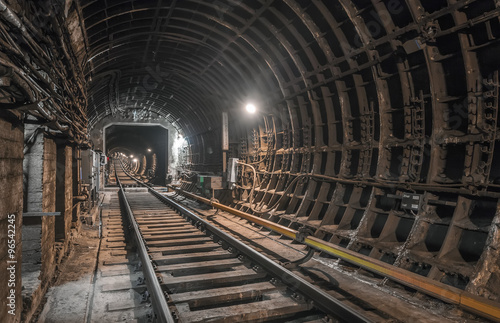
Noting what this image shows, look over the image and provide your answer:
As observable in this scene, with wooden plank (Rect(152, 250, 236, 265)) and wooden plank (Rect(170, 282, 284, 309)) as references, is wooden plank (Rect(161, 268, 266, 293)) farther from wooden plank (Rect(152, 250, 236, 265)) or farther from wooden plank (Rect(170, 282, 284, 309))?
wooden plank (Rect(152, 250, 236, 265))

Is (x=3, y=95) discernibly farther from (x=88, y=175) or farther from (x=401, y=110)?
(x=88, y=175)

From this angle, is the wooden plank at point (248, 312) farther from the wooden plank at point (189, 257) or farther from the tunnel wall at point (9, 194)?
the wooden plank at point (189, 257)

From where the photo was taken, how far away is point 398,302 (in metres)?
4.57

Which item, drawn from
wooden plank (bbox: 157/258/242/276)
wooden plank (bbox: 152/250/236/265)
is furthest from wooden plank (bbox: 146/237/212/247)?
wooden plank (bbox: 157/258/242/276)

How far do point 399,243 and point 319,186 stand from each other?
320cm

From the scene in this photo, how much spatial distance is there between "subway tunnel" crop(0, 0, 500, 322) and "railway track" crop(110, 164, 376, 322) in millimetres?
732

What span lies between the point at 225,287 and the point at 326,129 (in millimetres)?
5636

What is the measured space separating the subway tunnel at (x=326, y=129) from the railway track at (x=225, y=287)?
0.73 meters

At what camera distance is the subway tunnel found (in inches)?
163

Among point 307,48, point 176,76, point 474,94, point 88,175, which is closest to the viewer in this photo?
point 474,94

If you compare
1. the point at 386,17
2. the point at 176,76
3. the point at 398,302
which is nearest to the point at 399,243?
the point at 398,302

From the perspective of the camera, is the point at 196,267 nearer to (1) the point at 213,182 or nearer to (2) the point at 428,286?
(2) the point at 428,286

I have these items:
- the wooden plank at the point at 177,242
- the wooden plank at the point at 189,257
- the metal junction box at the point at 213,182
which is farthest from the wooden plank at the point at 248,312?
the metal junction box at the point at 213,182

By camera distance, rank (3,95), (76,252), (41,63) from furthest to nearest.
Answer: (76,252) < (41,63) < (3,95)
